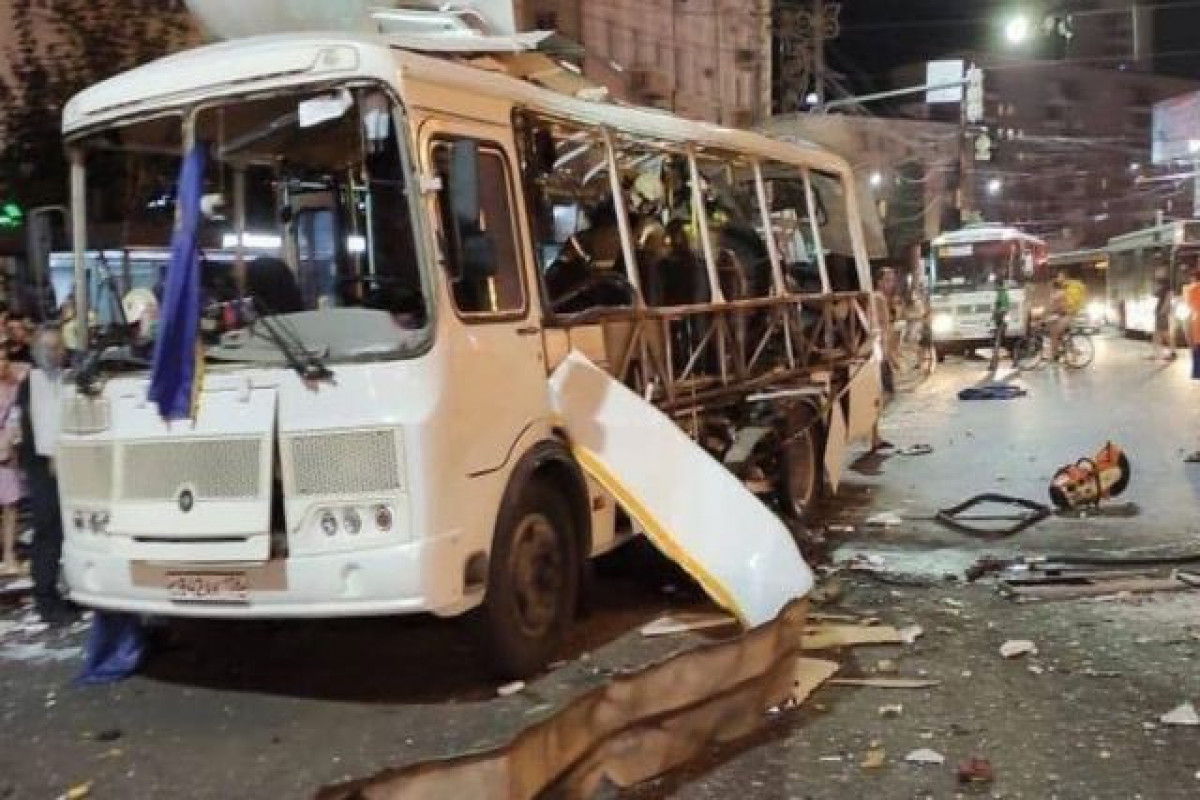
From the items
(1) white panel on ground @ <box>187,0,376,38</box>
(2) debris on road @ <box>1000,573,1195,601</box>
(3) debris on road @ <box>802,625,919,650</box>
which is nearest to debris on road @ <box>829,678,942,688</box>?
(3) debris on road @ <box>802,625,919,650</box>

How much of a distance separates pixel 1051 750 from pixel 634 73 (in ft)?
79.2

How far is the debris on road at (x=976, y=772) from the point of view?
4.88m

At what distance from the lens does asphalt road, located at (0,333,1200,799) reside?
16.7ft

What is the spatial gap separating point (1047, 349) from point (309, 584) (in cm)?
2416

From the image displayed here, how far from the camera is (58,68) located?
1145 cm

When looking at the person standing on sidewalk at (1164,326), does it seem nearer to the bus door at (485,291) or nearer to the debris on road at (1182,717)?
the debris on road at (1182,717)

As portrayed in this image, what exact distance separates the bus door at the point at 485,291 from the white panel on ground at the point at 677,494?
0.35 m

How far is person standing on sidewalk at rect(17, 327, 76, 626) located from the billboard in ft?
159

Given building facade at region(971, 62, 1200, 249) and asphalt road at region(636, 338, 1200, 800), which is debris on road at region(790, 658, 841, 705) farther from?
building facade at region(971, 62, 1200, 249)

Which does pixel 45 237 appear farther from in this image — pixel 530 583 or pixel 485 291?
pixel 530 583

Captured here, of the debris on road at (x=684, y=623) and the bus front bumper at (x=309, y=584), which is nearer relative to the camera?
the bus front bumper at (x=309, y=584)

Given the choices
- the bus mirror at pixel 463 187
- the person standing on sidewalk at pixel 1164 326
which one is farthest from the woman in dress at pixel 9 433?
the person standing on sidewalk at pixel 1164 326

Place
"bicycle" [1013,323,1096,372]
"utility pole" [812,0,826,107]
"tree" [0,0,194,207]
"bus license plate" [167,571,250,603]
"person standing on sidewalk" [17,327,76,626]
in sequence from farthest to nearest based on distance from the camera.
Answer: "utility pole" [812,0,826,107] → "bicycle" [1013,323,1096,372] → "tree" [0,0,194,207] → "person standing on sidewalk" [17,327,76,626] → "bus license plate" [167,571,250,603]

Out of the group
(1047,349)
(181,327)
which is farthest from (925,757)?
(1047,349)
